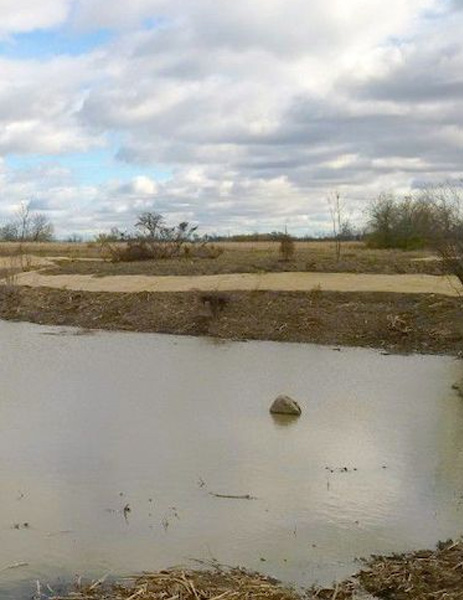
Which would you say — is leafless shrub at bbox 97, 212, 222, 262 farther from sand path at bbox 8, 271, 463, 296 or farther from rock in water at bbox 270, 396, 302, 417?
rock in water at bbox 270, 396, 302, 417

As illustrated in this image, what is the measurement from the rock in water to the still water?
235 mm

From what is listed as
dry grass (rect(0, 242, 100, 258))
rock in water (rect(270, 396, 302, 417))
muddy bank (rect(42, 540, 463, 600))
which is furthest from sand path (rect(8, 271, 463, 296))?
muddy bank (rect(42, 540, 463, 600))

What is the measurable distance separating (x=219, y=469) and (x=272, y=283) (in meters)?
20.3

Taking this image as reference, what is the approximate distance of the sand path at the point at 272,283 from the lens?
93.5ft

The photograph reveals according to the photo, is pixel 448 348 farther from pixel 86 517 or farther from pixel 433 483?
pixel 86 517

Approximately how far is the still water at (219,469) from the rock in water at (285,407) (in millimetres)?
235

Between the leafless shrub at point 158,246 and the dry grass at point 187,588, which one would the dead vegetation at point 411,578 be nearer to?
the dry grass at point 187,588

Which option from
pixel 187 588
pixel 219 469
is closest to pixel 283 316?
pixel 219 469

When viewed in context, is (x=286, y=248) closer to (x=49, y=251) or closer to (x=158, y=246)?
(x=158, y=246)

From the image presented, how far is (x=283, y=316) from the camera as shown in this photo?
87.9 ft

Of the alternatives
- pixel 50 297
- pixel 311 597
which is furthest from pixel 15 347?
pixel 311 597

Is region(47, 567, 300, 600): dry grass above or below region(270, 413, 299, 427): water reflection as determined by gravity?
above

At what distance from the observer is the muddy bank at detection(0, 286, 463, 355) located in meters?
24.0

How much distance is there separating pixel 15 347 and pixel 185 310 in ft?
22.3
